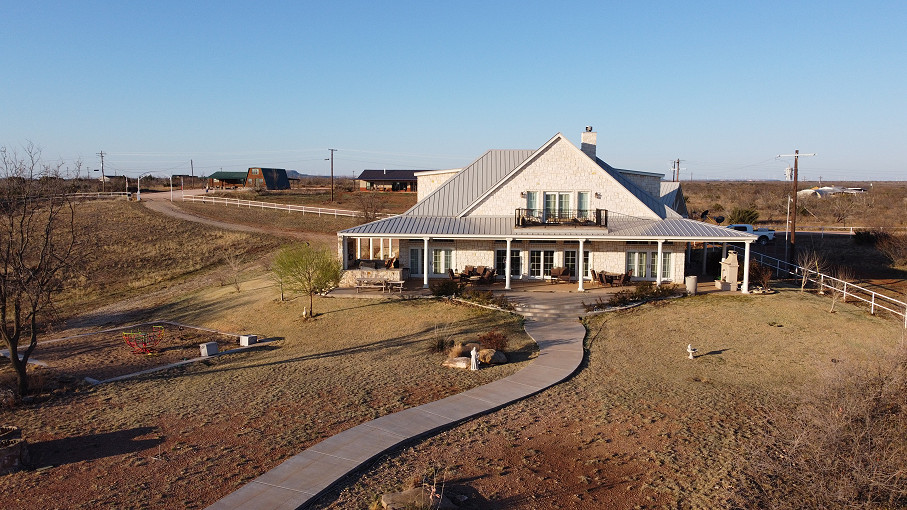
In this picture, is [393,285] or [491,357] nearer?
[491,357]

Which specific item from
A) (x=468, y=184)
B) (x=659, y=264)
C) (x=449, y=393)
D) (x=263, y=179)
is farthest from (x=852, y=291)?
(x=263, y=179)

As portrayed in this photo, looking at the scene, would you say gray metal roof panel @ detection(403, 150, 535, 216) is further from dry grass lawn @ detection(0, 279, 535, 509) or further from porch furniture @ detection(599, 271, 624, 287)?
dry grass lawn @ detection(0, 279, 535, 509)

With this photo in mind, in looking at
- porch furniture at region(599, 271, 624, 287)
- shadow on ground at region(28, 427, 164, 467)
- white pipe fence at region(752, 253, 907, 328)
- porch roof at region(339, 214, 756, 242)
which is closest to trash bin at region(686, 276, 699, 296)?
porch roof at region(339, 214, 756, 242)

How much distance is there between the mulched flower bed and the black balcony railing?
1351 cm

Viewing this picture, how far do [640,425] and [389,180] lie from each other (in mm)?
76627

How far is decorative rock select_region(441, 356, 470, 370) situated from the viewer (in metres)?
16.6

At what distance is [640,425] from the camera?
1203 centimetres

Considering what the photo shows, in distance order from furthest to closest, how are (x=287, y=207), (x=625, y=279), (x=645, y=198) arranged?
1. (x=287, y=207)
2. (x=645, y=198)
3. (x=625, y=279)

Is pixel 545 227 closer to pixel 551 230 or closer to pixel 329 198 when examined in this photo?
pixel 551 230

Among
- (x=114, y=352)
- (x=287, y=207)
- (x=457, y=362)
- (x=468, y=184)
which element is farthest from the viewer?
(x=287, y=207)

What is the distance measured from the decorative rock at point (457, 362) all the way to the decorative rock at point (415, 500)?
7.84m

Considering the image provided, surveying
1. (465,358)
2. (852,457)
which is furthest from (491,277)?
(852,457)

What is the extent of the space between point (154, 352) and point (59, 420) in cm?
812

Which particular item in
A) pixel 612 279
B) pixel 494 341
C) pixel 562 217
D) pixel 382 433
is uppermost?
pixel 562 217
